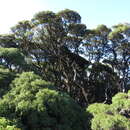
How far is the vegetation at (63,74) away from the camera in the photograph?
8.45 metres

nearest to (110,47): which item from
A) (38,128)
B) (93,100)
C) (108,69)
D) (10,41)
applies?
(108,69)

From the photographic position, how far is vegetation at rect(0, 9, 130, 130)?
8.45 metres

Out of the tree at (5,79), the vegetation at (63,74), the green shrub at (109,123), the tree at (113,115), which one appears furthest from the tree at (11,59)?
the green shrub at (109,123)

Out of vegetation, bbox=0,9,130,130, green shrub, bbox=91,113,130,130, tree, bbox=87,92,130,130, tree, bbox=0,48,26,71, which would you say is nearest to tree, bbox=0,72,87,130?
vegetation, bbox=0,9,130,130

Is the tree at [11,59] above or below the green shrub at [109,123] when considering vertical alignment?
above

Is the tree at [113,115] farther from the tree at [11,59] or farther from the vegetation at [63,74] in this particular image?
the tree at [11,59]

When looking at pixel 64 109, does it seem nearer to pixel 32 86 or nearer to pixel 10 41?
pixel 32 86

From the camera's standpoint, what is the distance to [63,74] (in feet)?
59.3

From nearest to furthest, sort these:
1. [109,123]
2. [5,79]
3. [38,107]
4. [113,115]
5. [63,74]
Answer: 1. [109,123]
2. [38,107]
3. [113,115]
4. [5,79]
5. [63,74]

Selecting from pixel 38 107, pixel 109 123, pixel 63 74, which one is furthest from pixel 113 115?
pixel 63 74

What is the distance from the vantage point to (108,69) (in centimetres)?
1964

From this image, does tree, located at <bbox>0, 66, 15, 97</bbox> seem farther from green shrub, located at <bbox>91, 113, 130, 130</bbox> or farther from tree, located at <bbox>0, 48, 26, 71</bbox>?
green shrub, located at <bbox>91, 113, 130, 130</bbox>

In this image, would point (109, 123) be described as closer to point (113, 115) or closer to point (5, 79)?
point (113, 115)

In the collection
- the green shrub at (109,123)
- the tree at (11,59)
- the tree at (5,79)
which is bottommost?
the green shrub at (109,123)
